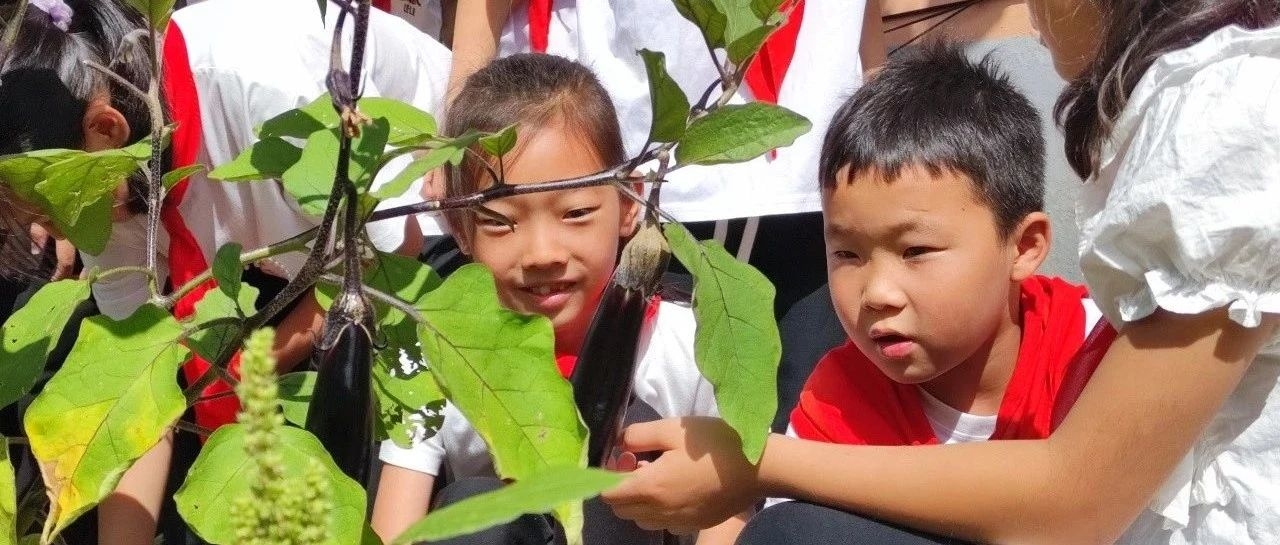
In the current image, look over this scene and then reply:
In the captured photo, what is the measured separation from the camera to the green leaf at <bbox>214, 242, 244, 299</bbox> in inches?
30.0

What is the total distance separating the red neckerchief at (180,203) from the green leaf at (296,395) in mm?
545

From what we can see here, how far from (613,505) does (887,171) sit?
0.38 m

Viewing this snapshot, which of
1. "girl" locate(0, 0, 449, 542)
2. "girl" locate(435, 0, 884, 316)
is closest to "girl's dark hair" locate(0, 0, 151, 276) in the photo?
"girl" locate(0, 0, 449, 542)

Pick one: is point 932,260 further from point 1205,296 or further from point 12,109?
point 12,109

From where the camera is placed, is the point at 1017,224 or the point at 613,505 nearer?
the point at 613,505

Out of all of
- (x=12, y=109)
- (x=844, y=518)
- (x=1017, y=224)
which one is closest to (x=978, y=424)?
(x=1017, y=224)

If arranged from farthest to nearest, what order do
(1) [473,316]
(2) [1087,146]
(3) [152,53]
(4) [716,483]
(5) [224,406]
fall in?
(5) [224,406], (2) [1087,146], (4) [716,483], (3) [152,53], (1) [473,316]

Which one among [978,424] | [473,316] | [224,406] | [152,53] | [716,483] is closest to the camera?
[473,316]

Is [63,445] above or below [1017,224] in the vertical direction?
above

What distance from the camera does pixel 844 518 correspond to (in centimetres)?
101

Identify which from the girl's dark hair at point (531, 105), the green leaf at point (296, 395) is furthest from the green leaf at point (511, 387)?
the girl's dark hair at point (531, 105)

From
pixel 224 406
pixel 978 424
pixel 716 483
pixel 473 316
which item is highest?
pixel 473 316

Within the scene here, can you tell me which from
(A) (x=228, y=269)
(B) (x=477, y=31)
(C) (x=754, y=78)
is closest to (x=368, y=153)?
(A) (x=228, y=269)

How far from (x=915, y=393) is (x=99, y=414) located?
79 cm
